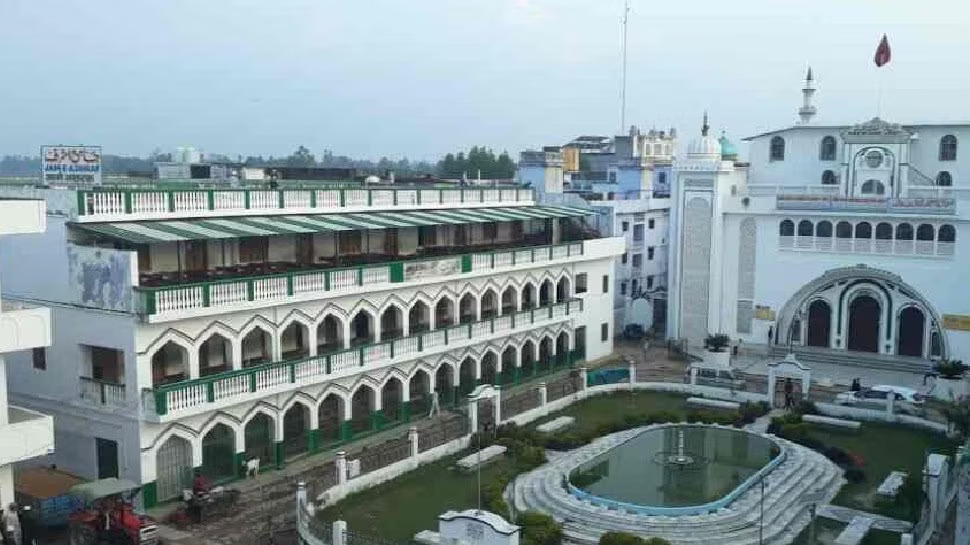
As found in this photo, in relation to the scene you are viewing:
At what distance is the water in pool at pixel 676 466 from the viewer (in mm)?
19438

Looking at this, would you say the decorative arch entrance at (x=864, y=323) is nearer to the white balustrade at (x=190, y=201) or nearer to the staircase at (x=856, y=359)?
the staircase at (x=856, y=359)

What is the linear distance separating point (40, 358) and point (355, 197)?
29.7 feet

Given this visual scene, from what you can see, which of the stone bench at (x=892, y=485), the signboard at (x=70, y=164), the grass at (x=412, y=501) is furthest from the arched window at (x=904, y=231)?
the signboard at (x=70, y=164)

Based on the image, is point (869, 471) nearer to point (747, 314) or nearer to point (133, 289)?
point (747, 314)

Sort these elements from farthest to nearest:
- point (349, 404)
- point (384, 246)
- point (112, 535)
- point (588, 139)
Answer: point (588, 139) → point (384, 246) → point (349, 404) → point (112, 535)

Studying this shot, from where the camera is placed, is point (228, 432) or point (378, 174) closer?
point (228, 432)

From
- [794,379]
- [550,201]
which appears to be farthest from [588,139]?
[794,379]

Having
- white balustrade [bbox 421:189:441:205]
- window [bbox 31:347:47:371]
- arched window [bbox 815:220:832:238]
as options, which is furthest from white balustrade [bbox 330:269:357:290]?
arched window [bbox 815:220:832:238]

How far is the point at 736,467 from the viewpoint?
845 inches

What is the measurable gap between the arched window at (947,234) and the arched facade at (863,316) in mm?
1990

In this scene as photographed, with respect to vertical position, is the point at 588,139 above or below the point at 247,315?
above

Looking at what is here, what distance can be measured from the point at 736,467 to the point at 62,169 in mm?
16913

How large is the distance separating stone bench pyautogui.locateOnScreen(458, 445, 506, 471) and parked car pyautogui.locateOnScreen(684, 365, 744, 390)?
962cm

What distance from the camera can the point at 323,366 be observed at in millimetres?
21719
